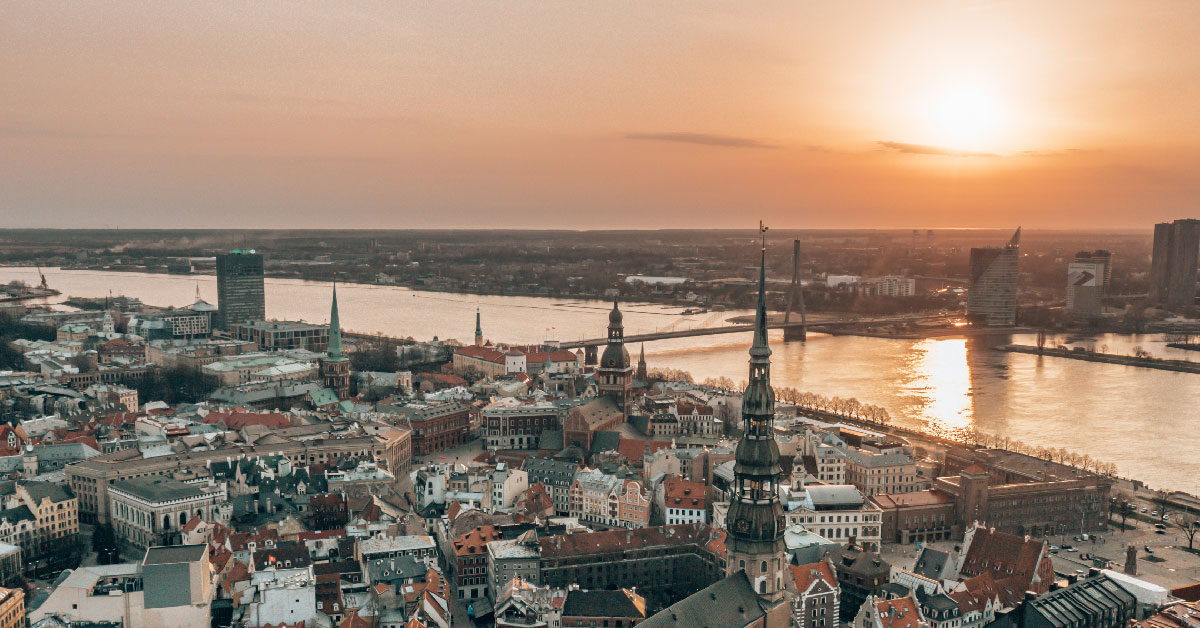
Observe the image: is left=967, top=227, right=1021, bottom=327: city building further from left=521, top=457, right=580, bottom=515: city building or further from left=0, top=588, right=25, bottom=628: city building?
left=0, top=588, right=25, bottom=628: city building

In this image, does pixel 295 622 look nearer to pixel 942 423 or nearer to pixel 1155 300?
pixel 942 423

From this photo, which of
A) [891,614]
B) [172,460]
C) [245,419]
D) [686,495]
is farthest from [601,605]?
[245,419]

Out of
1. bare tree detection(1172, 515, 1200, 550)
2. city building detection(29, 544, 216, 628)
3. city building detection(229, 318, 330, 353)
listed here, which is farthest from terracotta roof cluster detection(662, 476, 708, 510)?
city building detection(229, 318, 330, 353)

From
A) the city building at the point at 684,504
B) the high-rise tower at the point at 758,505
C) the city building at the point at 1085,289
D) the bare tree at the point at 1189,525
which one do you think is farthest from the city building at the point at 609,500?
the city building at the point at 1085,289

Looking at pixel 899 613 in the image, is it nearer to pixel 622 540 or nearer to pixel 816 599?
pixel 816 599

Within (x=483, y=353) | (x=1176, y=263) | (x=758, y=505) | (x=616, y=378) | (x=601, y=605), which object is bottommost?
(x=601, y=605)

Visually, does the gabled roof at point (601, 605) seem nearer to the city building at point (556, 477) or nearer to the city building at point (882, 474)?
the city building at point (556, 477)
